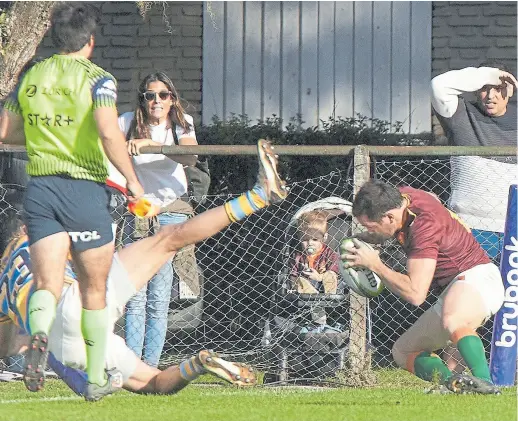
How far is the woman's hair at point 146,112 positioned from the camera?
903 cm

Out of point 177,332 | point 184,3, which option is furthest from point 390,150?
point 184,3

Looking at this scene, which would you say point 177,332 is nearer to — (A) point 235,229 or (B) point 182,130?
(A) point 235,229

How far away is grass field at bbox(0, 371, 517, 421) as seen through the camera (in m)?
6.64

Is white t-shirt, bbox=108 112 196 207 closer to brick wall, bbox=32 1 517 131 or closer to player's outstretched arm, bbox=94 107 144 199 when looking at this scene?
player's outstretched arm, bbox=94 107 144 199

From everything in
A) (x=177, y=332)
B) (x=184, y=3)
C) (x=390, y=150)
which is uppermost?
(x=184, y=3)

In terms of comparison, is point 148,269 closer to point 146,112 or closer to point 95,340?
point 95,340

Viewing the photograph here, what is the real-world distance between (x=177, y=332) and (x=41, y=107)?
363 cm

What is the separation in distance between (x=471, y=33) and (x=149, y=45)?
11.2 ft

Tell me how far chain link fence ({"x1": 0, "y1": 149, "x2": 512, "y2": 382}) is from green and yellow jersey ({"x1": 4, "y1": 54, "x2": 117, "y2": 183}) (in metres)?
2.17

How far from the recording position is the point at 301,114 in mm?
12891

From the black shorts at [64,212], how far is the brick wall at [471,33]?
6772mm

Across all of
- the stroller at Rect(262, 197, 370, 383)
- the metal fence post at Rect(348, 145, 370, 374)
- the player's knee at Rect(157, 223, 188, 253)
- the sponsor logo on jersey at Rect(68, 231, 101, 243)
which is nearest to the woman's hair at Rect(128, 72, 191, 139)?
the stroller at Rect(262, 197, 370, 383)

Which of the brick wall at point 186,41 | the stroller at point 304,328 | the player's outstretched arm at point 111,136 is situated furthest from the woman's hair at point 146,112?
the brick wall at point 186,41

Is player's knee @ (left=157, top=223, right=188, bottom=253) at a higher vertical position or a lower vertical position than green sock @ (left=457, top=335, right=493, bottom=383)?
higher
